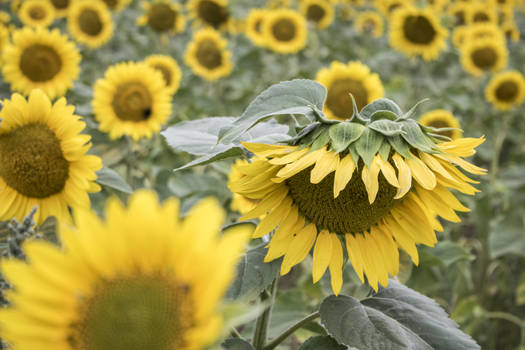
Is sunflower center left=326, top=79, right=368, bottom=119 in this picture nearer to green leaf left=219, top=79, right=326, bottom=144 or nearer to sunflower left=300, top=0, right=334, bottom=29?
green leaf left=219, top=79, right=326, bottom=144

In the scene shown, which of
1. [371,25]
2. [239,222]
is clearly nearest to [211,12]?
[371,25]

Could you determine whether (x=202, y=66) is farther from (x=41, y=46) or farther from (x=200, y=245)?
(x=200, y=245)

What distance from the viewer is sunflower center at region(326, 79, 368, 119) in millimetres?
1972

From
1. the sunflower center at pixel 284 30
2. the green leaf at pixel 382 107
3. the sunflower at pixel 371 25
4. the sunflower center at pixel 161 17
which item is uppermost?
the sunflower at pixel 371 25

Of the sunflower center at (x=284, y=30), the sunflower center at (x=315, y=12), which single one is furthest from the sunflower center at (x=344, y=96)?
the sunflower center at (x=315, y=12)

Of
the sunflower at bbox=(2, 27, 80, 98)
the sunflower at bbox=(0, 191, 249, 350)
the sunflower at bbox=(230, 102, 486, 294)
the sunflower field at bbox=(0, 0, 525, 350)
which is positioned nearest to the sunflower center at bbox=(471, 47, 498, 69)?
the sunflower field at bbox=(0, 0, 525, 350)

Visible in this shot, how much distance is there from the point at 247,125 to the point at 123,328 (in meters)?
0.39

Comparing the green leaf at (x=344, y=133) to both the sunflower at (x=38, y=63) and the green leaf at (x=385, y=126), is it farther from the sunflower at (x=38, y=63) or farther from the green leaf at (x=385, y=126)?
the sunflower at (x=38, y=63)

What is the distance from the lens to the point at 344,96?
199 cm

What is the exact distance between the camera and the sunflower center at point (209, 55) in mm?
2844

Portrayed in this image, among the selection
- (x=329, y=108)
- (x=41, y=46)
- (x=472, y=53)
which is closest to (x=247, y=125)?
(x=329, y=108)

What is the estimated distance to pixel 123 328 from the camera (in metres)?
0.38

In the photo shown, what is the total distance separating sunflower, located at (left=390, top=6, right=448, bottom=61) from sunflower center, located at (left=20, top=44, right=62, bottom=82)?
6.06ft

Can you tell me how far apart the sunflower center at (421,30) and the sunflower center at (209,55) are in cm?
111
